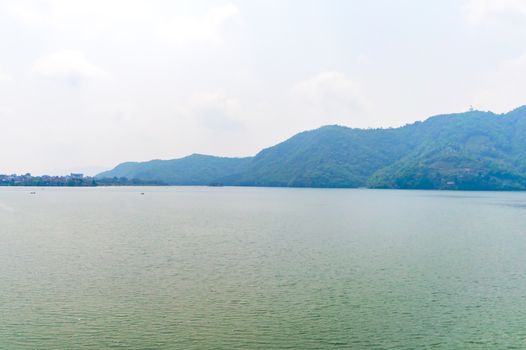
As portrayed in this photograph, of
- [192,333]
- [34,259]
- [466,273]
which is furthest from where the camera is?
[34,259]

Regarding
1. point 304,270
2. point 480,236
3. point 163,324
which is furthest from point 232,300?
point 480,236

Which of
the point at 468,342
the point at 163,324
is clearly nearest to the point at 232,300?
the point at 163,324

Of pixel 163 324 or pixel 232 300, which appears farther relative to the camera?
pixel 232 300

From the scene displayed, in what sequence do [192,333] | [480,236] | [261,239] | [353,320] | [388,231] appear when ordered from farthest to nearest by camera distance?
[388,231] → [480,236] → [261,239] → [353,320] → [192,333]

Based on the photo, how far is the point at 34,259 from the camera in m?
58.0

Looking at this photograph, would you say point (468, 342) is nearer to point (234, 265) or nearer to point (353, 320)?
point (353, 320)

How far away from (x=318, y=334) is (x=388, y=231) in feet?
224

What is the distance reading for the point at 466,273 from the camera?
52562mm

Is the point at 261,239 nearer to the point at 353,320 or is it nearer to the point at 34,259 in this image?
the point at 34,259

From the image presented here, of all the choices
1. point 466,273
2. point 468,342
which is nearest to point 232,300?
point 468,342

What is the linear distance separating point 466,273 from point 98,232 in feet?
221

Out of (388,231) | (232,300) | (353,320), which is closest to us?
(353,320)

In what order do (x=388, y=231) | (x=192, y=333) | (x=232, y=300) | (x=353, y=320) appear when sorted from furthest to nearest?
1. (x=388, y=231)
2. (x=232, y=300)
3. (x=353, y=320)
4. (x=192, y=333)

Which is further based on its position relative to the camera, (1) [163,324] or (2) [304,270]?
(2) [304,270]
